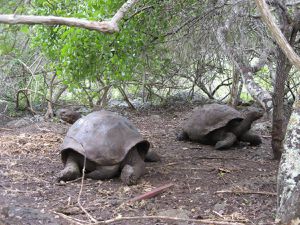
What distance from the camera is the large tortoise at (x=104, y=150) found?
4.39m

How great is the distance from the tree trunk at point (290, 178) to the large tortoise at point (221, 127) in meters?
2.68

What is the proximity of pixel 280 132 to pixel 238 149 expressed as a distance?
110 centimetres

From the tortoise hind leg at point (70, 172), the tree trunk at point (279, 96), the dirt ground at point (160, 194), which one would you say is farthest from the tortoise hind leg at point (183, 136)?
the tortoise hind leg at point (70, 172)

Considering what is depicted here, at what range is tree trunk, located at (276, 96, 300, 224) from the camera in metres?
3.03

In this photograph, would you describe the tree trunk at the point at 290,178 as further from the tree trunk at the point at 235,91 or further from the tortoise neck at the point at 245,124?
the tree trunk at the point at 235,91

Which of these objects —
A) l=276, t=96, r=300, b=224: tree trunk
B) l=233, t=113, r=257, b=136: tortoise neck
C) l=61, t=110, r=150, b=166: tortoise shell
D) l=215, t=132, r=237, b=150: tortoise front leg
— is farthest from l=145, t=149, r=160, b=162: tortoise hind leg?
l=276, t=96, r=300, b=224: tree trunk

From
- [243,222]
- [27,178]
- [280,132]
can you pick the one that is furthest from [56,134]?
[243,222]

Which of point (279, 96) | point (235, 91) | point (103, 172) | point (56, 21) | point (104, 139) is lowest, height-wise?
point (103, 172)

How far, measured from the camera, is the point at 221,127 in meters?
6.06

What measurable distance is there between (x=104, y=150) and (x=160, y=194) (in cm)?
77

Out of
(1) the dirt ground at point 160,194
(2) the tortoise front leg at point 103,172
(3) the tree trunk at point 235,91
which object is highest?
(3) the tree trunk at point 235,91

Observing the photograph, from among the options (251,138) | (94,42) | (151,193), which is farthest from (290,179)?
(251,138)

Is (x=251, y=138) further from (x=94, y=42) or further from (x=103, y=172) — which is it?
(x=94, y=42)

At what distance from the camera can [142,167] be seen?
4.54m
